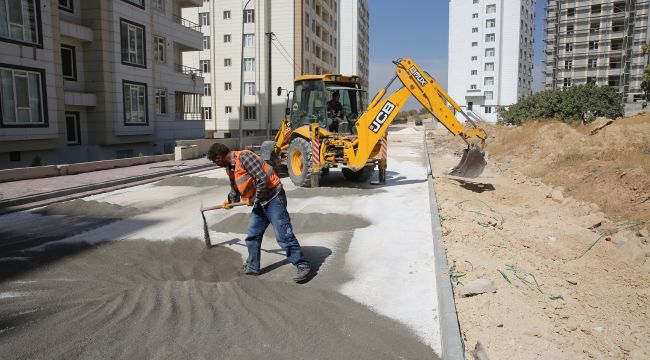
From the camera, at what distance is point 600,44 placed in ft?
232

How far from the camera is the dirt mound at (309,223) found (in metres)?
8.64

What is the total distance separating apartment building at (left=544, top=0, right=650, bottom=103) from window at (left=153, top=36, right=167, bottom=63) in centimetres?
5595

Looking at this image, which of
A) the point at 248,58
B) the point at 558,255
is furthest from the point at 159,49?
the point at 558,255

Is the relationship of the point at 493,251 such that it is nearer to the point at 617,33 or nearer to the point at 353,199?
the point at 353,199

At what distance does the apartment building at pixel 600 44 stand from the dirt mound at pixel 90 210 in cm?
6782

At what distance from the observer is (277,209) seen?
585cm

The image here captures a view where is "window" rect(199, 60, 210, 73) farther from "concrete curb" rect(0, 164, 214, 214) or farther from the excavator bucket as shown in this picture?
the excavator bucket

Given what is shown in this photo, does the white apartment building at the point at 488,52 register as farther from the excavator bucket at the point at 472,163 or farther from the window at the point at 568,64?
the excavator bucket at the point at 472,163

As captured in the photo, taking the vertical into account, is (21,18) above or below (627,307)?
above

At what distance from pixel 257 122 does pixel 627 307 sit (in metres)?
45.9

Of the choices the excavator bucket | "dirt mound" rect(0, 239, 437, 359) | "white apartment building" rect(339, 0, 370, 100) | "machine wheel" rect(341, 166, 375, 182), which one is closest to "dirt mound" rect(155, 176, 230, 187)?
"machine wheel" rect(341, 166, 375, 182)

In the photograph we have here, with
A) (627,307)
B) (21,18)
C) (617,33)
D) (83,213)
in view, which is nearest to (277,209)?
(627,307)

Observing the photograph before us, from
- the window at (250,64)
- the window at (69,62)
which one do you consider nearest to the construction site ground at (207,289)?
the window at (69,62)

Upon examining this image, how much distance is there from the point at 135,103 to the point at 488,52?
66.0 meters
